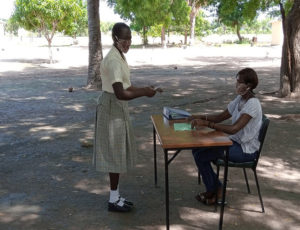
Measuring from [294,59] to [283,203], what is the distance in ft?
21.6

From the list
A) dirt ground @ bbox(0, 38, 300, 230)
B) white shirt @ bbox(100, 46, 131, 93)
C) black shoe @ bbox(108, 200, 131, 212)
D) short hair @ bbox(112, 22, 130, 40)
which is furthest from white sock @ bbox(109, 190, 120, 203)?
short hair @ bbox(112, 22, 130, 40)

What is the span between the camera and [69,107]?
954 cm

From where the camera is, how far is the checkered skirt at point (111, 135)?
3242 mm

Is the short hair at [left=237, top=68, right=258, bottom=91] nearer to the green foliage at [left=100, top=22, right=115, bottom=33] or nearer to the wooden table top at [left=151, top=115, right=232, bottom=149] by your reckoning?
the wooden table top at [left=151, top=115, right=232, bottom=149]

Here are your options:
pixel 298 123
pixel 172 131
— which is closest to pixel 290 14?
pixel 298 123

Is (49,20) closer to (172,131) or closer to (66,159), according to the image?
(66,159)

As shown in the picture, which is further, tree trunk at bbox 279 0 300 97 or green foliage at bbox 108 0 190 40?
green foliage at bbox 108 0 190 40

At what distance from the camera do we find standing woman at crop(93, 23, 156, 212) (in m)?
3.10

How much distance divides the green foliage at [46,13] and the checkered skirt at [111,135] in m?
22.8

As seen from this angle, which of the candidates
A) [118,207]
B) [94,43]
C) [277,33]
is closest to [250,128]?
[118,207]

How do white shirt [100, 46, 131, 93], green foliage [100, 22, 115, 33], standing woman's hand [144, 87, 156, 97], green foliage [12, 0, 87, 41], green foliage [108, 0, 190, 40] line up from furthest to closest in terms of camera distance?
green foliage [100, 22, 115, 33] < green foliage [12, 0, 87, 41] < green foliage [108, 0, 190, 40] < standing woman's hand [144, 87, 156, 97] < white shirt [100, 46, 131, 93]

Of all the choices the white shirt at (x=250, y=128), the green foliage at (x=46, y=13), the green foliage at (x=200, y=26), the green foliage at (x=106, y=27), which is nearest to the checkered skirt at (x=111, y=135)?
the white shirt at (x=250, y=128)

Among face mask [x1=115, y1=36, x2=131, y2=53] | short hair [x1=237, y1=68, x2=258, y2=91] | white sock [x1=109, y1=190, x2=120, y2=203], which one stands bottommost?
white sock [x1=109, y1=190, x2=120, y2=203]

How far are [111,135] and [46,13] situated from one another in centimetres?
2336
